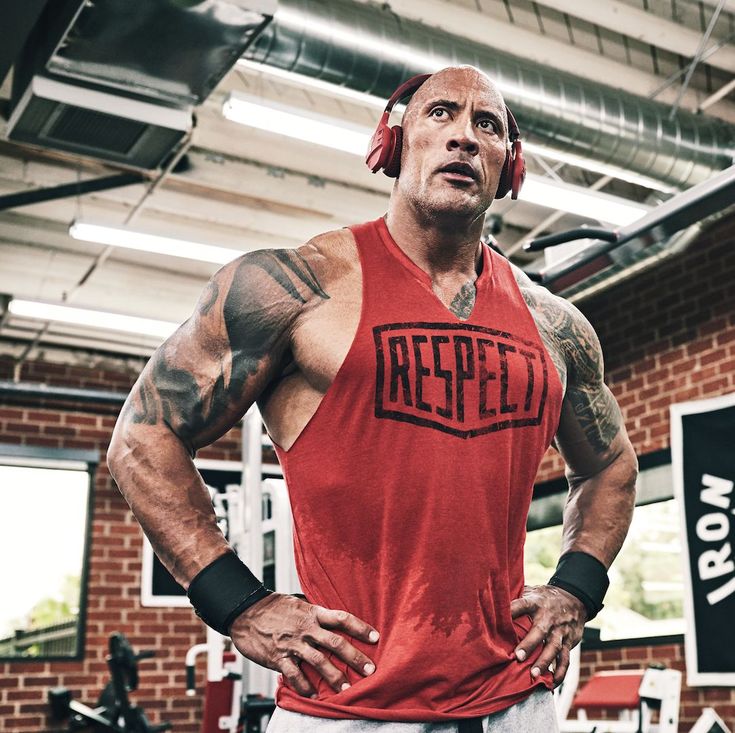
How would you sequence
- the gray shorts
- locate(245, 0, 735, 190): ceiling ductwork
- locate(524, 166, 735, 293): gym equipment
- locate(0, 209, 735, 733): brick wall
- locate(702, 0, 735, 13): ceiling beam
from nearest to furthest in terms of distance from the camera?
the gray shorts
locate(524, 166, 735, 293): gym equipment
locate(245, 0, 735, 190): ceiling ductwork
locate(702, 0, 735, 13): ceiling beam
locate(0, 209, 735, 733): brick wall

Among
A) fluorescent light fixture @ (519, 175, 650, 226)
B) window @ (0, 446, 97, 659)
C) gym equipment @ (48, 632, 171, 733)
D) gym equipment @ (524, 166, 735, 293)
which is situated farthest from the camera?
window @ (0, 446, 97, 659)

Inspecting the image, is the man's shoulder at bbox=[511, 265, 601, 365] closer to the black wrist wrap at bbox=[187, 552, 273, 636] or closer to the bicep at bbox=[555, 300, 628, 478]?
the bicep at bbox=[555, 300, 628, 478]

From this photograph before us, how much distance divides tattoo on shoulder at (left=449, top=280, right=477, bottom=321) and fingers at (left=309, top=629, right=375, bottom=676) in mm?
491

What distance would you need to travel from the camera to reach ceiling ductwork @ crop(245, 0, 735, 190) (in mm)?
3369

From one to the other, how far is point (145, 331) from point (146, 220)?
694 millimetres

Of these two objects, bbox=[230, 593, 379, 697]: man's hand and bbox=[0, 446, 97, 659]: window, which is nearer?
bbox=[230, 593, 379, 697]: man's hand

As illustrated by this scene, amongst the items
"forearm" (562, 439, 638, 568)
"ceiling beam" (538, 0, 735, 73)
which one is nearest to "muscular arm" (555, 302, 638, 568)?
"forearm" (562, 439, 638, 568)

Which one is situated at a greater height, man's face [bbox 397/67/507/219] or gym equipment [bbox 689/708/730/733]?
man's face [bbox 397/67/507/219]

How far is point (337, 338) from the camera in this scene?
1.31 meters

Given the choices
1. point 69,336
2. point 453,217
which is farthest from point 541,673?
point 69,336

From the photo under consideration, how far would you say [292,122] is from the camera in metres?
3.70

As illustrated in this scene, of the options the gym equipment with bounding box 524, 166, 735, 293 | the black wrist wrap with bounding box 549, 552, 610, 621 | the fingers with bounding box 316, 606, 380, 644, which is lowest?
the fingers with bounding box 316, 606, 380, 644

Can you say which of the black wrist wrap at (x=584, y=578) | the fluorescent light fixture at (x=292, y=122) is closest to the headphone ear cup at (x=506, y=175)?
the black wrist wrap at (x=584, y=578)

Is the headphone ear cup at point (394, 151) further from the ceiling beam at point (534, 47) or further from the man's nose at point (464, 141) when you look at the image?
the ceiling beam at point (534, 47)
